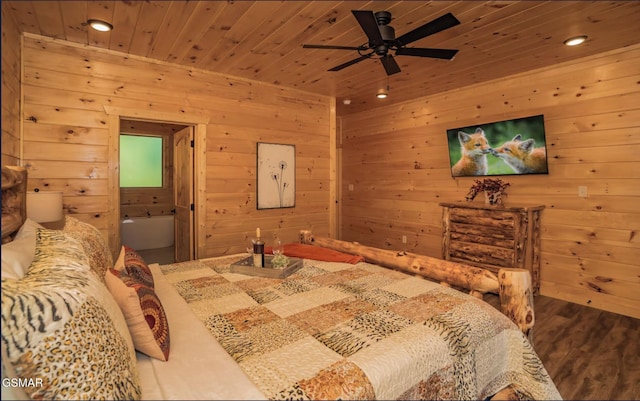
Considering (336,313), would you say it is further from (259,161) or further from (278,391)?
(259,161)

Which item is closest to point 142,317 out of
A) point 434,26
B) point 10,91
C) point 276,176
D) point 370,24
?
point 370,24

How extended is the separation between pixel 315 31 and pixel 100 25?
5.73ft

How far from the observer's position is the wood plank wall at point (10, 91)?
7.91 feet

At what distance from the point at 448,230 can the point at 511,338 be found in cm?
260

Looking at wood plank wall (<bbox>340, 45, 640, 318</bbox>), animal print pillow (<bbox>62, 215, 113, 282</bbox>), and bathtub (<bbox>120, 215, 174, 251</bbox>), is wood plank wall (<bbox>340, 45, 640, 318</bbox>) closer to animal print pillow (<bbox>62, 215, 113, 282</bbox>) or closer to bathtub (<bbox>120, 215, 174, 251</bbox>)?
animal print pillow (<bbox>62, 215, 113, 282</bbox>)

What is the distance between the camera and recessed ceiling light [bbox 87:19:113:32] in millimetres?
2643

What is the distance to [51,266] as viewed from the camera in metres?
1.10

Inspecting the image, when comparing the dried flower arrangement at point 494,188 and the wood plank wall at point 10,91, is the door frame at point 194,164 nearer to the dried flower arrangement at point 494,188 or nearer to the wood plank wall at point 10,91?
the wood plank wall at point 10,91

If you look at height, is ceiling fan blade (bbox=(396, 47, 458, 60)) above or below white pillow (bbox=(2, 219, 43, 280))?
above

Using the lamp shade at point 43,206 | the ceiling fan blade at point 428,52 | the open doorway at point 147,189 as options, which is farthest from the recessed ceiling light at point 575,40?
the open doorway at point 147,189

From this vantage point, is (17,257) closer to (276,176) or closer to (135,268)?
(135,268)

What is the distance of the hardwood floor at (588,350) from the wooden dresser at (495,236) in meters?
0.46

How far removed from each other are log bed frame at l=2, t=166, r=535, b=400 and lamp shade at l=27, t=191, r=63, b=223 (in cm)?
40

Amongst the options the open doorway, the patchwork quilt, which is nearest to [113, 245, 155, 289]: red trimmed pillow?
the patchwork quilt
